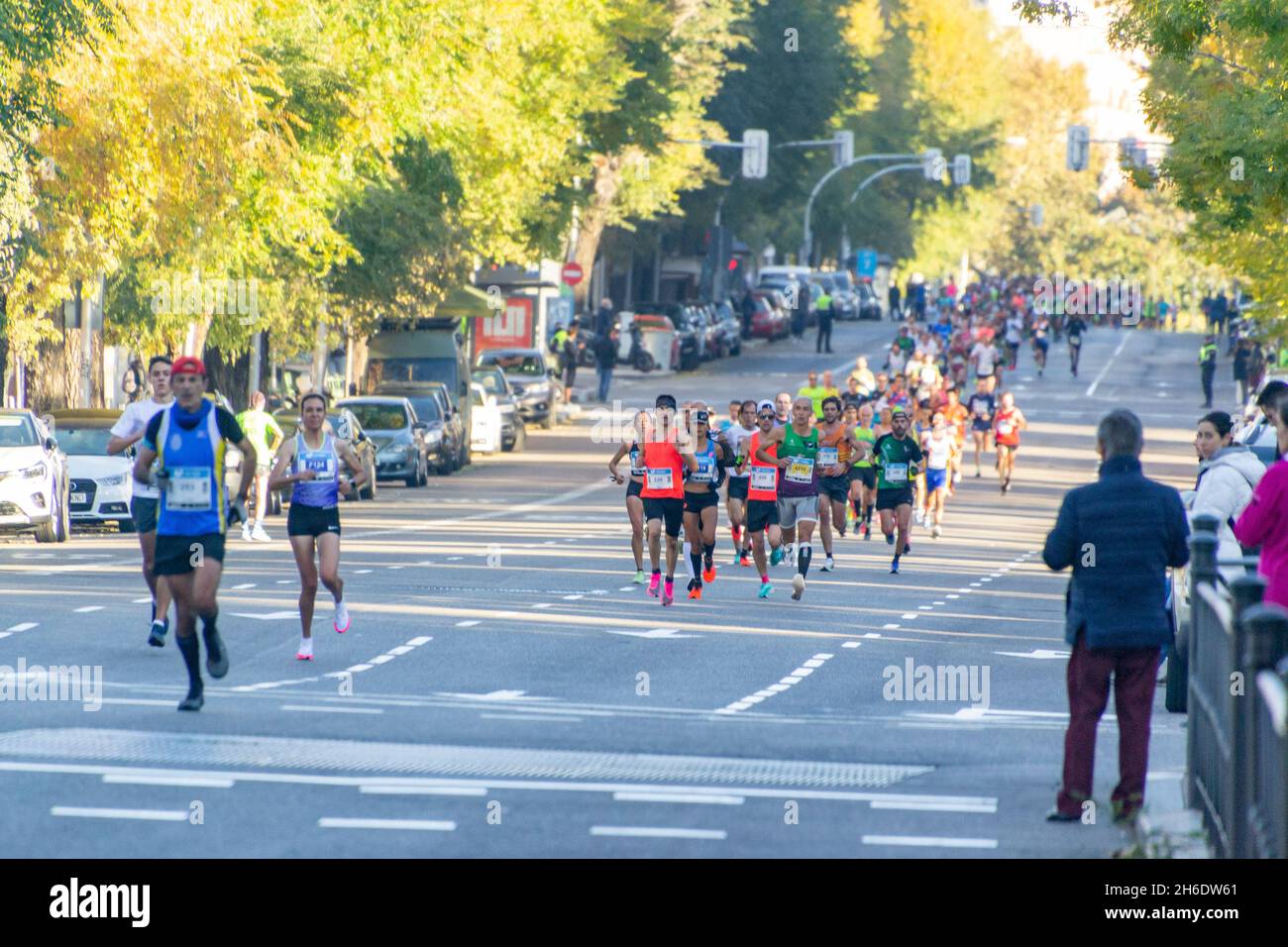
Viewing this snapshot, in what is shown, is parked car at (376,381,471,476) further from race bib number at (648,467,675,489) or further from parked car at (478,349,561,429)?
race bib number at (648,467,675,489)

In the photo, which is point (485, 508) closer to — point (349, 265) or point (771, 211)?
point (349, 265)

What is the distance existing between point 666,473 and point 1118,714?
10.3 meters

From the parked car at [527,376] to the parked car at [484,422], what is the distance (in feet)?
17.1

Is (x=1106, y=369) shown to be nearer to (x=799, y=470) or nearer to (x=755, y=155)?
(x=755, y=155)

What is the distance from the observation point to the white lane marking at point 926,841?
29.8 feet

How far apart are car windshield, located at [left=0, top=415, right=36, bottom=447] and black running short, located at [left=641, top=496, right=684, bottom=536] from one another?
30.5ft

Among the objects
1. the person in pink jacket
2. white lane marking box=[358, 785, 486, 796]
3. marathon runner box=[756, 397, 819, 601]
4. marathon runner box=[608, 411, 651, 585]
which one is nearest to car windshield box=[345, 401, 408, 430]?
marathon runner box=[608, 411, 651, 585]

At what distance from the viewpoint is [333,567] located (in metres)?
15.5

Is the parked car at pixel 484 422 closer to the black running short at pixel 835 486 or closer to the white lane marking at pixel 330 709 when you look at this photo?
the black running short at pixel 835 486

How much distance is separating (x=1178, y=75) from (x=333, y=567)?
21.1 m

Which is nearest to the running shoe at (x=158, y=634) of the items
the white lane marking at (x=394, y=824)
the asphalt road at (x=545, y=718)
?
the asphalt road at (x=545, y=718)

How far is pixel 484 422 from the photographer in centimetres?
4584

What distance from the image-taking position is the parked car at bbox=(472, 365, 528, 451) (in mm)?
46906

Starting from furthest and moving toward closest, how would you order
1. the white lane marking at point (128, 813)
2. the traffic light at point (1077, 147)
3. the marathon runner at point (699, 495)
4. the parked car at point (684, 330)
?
the parked car at point (684, 330)
the traffic light at point (1077, 147)
the marathon runner at point (699, 495)
the white lane marking at point (128, 813)
